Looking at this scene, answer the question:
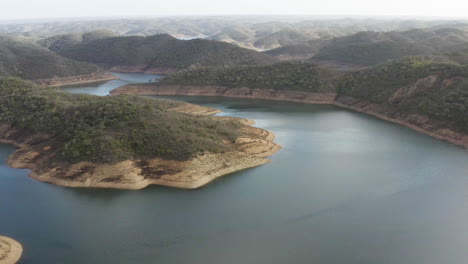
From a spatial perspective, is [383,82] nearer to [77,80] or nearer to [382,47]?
[382,47]

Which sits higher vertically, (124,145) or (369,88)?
(124,145)

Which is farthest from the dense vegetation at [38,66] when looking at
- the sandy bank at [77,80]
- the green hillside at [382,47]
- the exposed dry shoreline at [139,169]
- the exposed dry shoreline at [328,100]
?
the green hillside at [382,47]

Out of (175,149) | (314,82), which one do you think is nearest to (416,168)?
(175,149)

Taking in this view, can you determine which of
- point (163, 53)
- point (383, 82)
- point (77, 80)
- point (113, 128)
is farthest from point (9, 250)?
point (163, 53)

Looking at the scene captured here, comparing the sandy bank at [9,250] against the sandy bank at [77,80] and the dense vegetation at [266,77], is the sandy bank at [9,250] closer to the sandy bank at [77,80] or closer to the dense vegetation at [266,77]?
the dense vegetation at [266,77]

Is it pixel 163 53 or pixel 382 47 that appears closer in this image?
pixel 382 47

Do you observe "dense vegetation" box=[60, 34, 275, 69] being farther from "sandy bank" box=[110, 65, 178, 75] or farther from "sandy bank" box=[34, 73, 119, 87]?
"sandy bank" box=[34, 73, 119, 87]

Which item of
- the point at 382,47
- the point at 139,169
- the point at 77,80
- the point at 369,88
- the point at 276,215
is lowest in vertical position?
the point at 77,80
